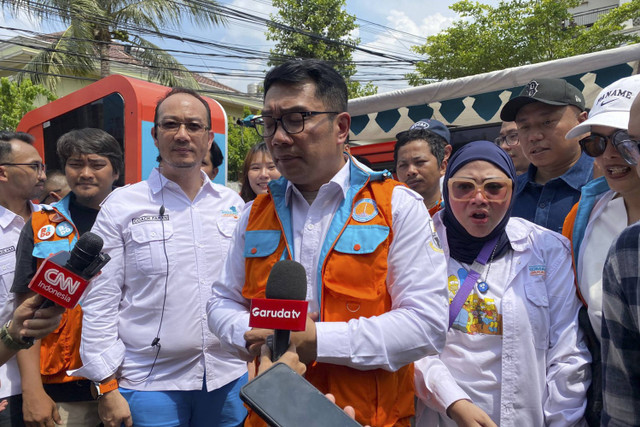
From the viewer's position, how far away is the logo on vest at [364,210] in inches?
71.9

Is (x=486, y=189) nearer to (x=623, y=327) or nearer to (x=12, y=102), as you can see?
(x=623, y=327)

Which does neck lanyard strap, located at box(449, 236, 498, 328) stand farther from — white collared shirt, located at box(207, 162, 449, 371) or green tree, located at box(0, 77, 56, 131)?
green tree, located at box(0, 77, 56, 131)

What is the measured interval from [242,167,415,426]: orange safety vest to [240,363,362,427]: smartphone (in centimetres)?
64

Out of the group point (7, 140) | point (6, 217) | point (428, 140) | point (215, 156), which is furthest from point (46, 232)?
point (428, 140)

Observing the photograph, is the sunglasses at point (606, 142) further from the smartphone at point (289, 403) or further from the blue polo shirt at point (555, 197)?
the smartphone at point (289, 403)

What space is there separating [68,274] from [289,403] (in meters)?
1.05

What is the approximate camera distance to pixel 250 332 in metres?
1.62

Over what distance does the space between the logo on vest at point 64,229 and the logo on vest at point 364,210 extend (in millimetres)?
1959

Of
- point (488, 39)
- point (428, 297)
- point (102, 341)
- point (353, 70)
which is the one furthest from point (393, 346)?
point (353, 70)

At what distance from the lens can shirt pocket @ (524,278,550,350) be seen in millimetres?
2062

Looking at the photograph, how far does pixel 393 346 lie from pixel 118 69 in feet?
92.5

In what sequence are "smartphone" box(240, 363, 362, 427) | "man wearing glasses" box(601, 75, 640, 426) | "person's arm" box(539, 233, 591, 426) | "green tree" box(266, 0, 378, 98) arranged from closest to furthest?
1. "smartphone" box(240, 363, 362, 427)
2. "man wearing glasses" box(601, 75, 640, 426)
3. "person's arm" box(539, 233, 591, 426)
4. "green tree" box(266, 0, 378, 98)

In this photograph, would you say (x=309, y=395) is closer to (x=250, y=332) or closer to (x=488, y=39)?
(x=250, y=332)

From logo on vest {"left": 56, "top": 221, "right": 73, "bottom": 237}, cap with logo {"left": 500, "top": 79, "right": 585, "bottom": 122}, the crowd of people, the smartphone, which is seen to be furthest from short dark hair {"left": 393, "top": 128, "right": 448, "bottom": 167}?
the smartphone
